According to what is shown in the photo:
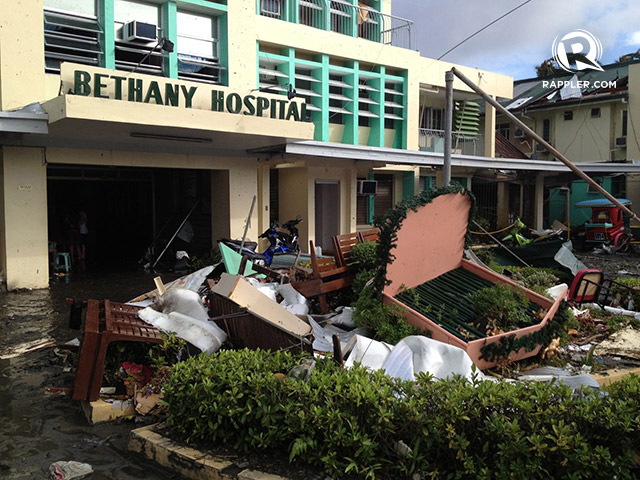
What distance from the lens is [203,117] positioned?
11.4 meters

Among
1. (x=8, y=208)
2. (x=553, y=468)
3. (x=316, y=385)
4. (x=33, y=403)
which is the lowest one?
(x=33, y=403)

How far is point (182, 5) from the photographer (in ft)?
44.3

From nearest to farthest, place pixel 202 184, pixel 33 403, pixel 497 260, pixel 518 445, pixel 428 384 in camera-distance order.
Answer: pixel 518 445
pixel 428 384
pixel 33 403
pixel 497 260
pixel 202 184

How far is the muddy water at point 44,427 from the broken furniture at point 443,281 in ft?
10.7

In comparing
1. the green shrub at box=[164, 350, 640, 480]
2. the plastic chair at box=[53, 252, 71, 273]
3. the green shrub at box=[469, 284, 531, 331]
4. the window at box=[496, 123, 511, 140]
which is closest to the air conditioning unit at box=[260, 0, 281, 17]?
the plastic chair at box=[53, 252, 71, 273]

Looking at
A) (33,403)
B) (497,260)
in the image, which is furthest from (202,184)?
(33,403)

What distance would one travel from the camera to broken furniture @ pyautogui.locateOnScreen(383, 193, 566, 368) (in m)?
6.23

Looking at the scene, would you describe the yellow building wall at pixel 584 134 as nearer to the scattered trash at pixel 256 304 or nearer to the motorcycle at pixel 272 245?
the motorcycle at pixel 272 245

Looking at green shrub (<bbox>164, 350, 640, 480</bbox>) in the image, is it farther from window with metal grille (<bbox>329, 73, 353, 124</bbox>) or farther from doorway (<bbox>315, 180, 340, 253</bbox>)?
doorway (<bbox>315, 180, 340, 253</bbox>)

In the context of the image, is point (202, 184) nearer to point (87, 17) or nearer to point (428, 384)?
point (87, 17)

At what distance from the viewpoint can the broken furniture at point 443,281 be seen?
245 inches

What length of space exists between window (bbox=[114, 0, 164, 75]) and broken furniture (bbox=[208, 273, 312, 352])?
317 inches

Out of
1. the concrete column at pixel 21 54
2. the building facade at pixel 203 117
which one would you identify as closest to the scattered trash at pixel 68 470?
the building facade at pixel 203 117

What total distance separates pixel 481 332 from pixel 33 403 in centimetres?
487
